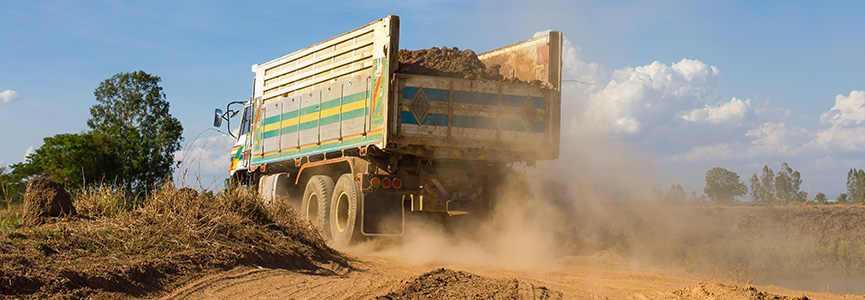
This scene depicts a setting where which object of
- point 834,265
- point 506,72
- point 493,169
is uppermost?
point 506,72

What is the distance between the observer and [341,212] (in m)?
11.1

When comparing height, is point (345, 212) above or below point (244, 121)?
below

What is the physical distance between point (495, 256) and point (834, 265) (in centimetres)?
914

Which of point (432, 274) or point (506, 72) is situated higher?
point (506, 72)

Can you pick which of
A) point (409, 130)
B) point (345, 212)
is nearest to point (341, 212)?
point (345, 212)

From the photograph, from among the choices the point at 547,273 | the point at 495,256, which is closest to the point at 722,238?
the point at 495,256

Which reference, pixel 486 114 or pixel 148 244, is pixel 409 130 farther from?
pixel 148 244

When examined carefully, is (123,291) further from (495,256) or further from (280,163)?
(280,163)

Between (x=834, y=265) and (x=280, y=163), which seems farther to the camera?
(x=834, y=265)

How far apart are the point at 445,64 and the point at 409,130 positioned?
1.36m

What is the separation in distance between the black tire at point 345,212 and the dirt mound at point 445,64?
2092mm

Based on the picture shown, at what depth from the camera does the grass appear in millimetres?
5176

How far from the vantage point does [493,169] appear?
422 inches

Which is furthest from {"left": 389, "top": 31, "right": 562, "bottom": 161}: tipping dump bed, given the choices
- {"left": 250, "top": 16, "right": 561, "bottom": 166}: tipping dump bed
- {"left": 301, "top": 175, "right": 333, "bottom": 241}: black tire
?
{"left": 301, "top": 175, "right": 333, "bottom": 241}: black tire
